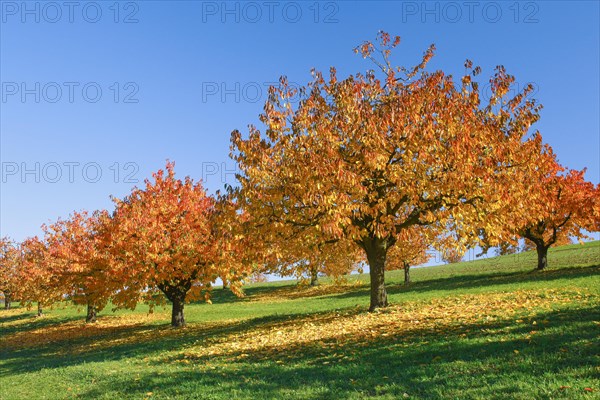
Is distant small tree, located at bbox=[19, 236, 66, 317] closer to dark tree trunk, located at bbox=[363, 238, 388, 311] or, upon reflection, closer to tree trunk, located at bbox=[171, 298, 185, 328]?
tree trunk, located at bbox=[171, 298, 185, 328]

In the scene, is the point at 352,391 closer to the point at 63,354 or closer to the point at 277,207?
the point at 277,207

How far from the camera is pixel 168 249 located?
24781 mm

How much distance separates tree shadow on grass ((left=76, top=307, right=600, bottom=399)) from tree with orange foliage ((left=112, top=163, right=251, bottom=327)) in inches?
410

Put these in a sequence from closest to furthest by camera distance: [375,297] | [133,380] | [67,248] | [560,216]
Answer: [133,380], [375,297], [67,248], [560,216]

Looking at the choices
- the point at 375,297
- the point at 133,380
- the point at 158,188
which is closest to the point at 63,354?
the point at 158,188

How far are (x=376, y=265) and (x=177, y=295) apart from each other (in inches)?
520

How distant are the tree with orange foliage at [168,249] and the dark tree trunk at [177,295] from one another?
0.27ft

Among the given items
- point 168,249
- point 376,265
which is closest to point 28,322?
point 168,249

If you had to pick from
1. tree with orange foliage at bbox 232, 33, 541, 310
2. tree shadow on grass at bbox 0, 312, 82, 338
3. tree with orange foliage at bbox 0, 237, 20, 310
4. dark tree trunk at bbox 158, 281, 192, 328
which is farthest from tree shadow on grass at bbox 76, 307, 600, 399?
tree with orange foliage at bbox 0, 237, 20, 310

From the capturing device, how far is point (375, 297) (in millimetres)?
21734

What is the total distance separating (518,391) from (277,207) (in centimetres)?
1254

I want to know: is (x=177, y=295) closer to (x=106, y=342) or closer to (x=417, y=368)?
(x=106, y=342)

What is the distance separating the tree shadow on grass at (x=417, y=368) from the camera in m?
8.27

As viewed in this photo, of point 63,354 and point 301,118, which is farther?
point 63,354
